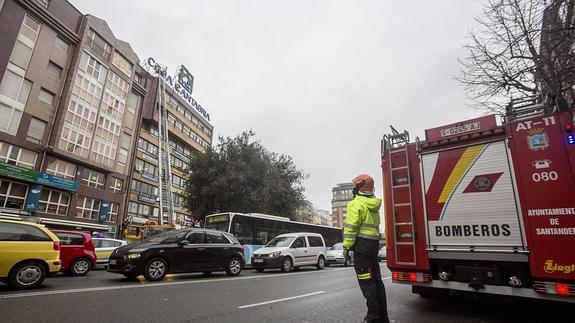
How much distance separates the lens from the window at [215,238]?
11.4m

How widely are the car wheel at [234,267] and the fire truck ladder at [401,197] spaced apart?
727cm

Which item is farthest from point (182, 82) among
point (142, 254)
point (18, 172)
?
point (142, 254)

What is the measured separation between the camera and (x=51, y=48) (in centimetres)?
2883

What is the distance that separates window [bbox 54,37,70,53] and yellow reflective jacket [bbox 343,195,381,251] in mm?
35213

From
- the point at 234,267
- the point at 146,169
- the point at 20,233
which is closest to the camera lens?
the point at 20,233

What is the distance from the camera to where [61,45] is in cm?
3011

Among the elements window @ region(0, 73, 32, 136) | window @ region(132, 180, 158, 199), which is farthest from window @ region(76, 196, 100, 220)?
window @ region(0, 73, 32, 136)

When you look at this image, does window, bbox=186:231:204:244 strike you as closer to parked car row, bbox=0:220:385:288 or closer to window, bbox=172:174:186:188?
parked car row, bbox=0:220:385:288

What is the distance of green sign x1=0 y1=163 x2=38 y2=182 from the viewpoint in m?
23.9

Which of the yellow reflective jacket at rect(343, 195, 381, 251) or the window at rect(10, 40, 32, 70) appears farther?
the window at rect(10, 40, 32, 70)

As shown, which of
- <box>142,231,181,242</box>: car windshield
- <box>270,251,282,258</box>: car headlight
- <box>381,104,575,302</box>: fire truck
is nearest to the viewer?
<box>381,104,575,302</box>: fire truck

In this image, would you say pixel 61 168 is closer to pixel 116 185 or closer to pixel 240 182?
pixel 116 185

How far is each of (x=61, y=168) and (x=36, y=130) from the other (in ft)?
12.7

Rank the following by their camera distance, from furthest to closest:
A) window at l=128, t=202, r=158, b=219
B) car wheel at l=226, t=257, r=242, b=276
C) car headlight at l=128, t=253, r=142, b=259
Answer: window at l=128, t=202, r=158, b=219 < car wheel at l=226, t=257, r=242, b=276 < car headlight at l=128, t=253, r=142, b=259
